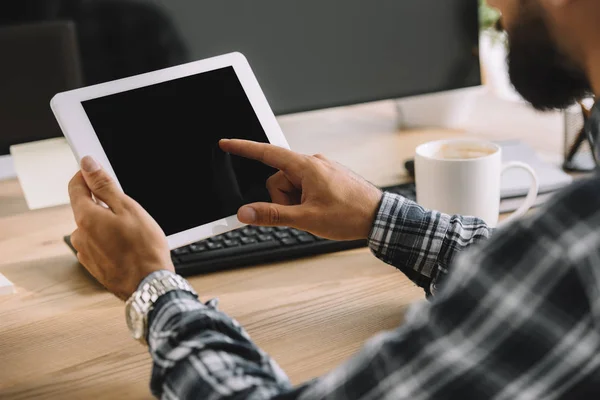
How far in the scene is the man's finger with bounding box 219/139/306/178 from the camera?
2.87 ft

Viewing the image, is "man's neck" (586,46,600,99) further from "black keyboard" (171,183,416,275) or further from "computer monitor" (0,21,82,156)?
"computer monitor" (0,21,82,156)

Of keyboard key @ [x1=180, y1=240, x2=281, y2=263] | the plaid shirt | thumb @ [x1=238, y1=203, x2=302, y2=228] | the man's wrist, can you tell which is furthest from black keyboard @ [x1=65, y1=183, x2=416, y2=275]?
the plaid shirt

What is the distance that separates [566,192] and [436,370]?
14 cm

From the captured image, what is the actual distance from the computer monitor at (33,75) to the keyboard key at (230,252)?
0.29m

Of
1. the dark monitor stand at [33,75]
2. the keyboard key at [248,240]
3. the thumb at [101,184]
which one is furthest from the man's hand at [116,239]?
the dark monitor stand at [33,75]

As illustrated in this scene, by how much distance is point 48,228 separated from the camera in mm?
1106

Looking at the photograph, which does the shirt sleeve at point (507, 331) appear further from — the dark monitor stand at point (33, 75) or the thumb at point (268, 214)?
the dark monitor stand at point (33, 75)

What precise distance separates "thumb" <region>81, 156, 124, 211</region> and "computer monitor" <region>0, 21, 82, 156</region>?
1.04ft

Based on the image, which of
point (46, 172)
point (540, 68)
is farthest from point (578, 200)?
point (46, 172)

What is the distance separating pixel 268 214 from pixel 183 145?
12 cm

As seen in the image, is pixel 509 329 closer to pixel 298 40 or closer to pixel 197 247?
pixel 197 247

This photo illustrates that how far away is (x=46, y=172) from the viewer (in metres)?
1.15

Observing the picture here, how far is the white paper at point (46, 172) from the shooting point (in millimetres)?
1138

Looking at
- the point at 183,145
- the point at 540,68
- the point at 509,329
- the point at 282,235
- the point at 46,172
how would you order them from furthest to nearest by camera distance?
1. the point at 46,172
2. the point at 282,235
3. the point at 183,145
4. the point at 540,68
5. the point at 509,329
